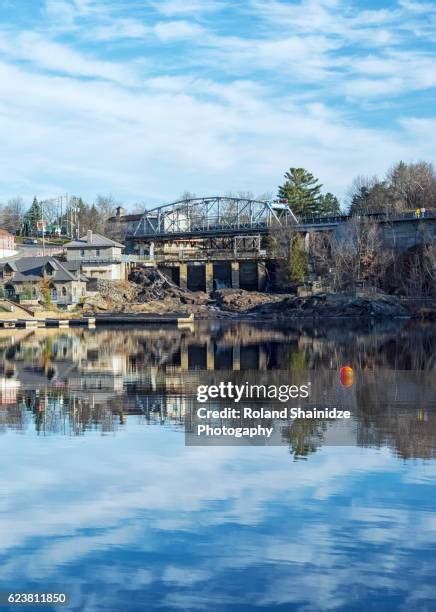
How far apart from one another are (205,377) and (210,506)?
16443 mm

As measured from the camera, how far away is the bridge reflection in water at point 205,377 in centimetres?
1939

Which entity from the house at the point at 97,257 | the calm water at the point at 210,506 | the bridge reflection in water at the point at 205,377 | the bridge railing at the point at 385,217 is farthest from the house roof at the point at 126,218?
→ the calm water at the point at 210,506

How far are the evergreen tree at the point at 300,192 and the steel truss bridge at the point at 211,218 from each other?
9.52 ft

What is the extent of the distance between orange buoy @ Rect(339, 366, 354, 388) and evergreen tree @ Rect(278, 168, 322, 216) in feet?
274

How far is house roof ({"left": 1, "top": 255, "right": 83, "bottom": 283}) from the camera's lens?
3012 inches

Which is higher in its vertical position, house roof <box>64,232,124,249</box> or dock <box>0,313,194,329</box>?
house roof <box>64,232,124,249</box>

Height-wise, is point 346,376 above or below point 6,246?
below

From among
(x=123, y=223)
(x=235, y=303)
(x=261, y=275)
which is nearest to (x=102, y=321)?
(x=235, y=303)

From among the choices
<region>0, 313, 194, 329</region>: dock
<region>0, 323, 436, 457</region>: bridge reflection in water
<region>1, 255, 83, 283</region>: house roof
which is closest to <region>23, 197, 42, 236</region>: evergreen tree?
<region>1, 255, 83, 283</region>: house roof

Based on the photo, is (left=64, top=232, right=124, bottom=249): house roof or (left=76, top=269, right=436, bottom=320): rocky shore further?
(left=64, top=232, right=124, bottom=249): house roof

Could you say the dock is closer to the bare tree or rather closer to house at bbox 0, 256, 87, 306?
house at bbox 0, 256, 87, 306

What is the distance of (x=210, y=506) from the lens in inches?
507

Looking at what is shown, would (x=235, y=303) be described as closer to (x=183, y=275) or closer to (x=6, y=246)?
(x=183, y=275)

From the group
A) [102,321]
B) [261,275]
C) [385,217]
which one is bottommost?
[102,321]
